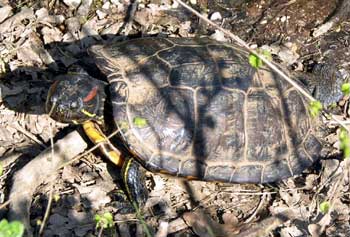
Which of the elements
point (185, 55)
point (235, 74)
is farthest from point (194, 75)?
point (235, 74)

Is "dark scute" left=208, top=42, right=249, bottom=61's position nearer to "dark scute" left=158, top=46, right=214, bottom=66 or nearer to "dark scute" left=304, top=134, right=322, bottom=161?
"dark scute" left=158, top=46, right=214, bottom=66

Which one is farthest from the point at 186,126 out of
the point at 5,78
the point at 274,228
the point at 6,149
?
the point at 5,78

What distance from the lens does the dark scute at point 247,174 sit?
4629mm

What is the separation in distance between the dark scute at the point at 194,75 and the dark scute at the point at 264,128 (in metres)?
0.34

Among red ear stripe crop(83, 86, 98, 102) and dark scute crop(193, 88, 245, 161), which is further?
red ear stripe crop(83, 86, 98, 102)

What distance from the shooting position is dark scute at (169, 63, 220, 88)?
15.1 feet

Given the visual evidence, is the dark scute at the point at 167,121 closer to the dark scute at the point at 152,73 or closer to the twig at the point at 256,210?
the dark scute at the point at 152,73

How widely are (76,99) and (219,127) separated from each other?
3.86ft

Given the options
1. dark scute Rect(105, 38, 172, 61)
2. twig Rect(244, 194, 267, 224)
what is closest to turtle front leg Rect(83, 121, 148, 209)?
dark scute Rect(105, 38, 172, 61)

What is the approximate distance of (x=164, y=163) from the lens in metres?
4.53

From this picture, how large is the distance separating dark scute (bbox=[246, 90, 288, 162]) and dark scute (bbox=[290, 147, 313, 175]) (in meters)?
0.11

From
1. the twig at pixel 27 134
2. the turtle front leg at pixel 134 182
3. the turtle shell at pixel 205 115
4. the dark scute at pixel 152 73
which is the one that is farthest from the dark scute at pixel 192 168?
the twig at pixel 27 134

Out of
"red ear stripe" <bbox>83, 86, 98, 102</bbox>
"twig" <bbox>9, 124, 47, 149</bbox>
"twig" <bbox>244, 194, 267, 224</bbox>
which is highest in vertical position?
"red ear stripe" <bbox>83, 86, 98, 102</bbox>

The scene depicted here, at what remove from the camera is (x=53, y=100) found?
4645 millimetres
